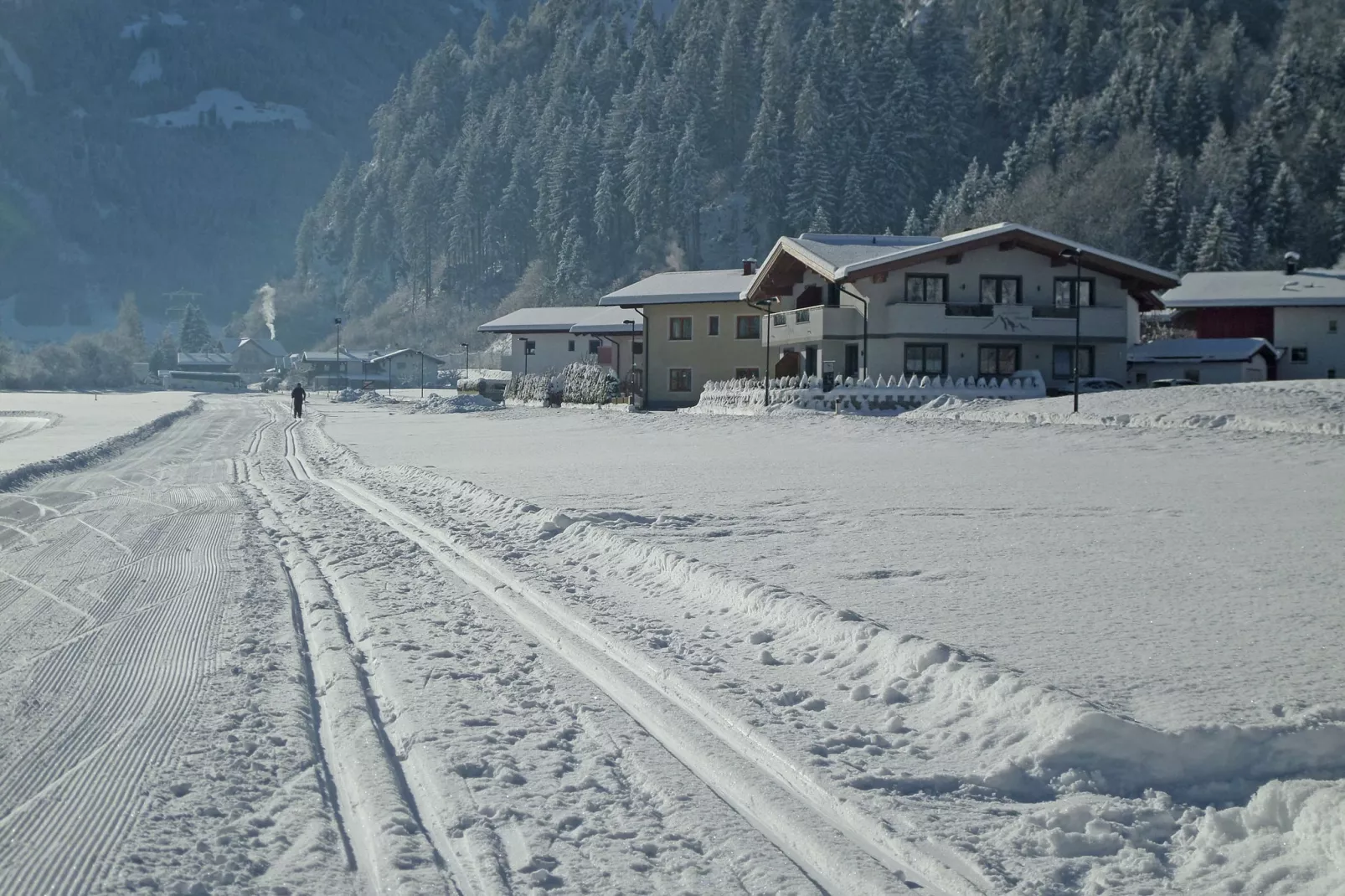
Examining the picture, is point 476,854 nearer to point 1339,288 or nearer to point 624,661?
point 624,661

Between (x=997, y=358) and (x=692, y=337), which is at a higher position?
(x=692, y=337)

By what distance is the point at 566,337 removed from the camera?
81812 mm

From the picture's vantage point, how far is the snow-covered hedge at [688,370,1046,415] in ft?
133

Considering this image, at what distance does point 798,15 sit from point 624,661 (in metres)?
164

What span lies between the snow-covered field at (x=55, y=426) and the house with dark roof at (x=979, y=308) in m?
26.3

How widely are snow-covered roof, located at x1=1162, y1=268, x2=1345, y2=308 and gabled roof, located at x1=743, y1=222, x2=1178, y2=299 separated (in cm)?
1195

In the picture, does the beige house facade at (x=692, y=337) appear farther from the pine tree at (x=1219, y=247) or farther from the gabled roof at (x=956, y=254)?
the pine tree at (x=1219, y=247)

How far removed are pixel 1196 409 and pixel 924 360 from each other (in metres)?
19.6

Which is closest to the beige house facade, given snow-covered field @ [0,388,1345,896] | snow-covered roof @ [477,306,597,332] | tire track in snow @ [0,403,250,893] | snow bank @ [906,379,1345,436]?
snow-covered roof @ [477,306,597,332]

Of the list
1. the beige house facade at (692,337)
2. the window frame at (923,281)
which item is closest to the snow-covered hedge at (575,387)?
the beige house facade at (692,337)

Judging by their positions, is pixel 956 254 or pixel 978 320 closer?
pixel 978 320

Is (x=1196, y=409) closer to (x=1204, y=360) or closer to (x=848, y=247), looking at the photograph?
(x=848, y=247)

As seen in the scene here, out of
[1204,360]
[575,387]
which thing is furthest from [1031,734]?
[575,387]

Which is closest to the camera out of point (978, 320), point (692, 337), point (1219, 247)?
point (978, 320)
